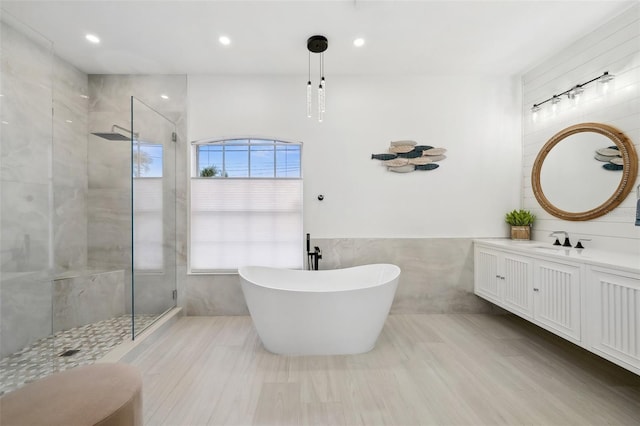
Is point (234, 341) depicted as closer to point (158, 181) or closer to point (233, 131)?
point (158, 181)

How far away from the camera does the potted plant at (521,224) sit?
306 cm

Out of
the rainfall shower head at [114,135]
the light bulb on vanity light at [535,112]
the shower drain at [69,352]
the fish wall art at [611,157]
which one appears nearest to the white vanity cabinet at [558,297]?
the fish wall art at [611,157]

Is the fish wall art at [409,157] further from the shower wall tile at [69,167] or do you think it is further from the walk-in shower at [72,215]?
the shower wall tile at [69,167]

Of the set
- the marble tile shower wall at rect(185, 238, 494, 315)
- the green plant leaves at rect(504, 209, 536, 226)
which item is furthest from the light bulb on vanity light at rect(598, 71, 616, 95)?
the marble tile shower wall at rect(185, 238, 494, 315)

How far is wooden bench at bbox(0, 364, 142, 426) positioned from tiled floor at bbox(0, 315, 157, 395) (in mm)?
856

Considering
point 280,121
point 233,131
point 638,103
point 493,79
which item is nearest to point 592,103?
point 638,103

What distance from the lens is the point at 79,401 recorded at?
3.60 ft

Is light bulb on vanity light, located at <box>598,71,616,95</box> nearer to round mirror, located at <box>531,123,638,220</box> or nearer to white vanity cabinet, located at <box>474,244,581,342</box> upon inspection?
round mirror, located at <box>531,123,638,220</box>

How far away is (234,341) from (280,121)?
7.80 feet

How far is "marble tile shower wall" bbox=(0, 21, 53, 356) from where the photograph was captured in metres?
1.62

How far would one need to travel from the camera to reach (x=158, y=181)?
2832 millimetres

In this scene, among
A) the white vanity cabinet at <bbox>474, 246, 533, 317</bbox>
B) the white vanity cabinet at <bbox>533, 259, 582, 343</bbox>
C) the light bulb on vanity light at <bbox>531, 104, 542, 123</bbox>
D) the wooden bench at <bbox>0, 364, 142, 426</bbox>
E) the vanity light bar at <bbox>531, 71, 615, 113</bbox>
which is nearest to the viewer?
the wooden bench at <bbox>0, 364, 142, 426</bbox>

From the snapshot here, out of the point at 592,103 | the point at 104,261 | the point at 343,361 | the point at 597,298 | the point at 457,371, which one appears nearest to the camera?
the point at 597,298

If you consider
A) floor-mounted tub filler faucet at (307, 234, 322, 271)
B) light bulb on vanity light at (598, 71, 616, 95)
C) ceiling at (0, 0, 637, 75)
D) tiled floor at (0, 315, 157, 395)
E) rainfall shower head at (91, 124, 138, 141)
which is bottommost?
tiled floor at (0, 315, 157, 395)
